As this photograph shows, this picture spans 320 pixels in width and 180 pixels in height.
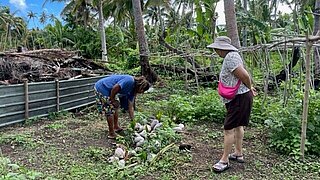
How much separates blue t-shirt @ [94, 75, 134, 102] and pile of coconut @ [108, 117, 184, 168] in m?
0.51

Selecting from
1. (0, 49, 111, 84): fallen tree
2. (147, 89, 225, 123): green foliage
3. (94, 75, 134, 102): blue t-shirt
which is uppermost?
(0, 49, 111, 84): fallen tree

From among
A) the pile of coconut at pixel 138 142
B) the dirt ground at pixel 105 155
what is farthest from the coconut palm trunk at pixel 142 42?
the pile of coconut at pixel 138 142

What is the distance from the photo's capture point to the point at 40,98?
292 inches

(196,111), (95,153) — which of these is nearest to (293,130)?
(196,111)

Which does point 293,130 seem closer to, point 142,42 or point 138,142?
point 138,142

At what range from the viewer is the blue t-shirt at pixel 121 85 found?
16.8 feet

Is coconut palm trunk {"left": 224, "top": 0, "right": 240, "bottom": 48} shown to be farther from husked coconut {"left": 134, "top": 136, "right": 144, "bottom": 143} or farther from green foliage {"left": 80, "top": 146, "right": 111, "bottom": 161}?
green foliage {"left": 80, "top": 146, "right": 111, "bottom": 161}

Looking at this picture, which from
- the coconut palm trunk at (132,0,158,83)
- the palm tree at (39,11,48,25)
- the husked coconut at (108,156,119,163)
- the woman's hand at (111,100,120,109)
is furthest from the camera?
the palm tree at (39,11,48,25)

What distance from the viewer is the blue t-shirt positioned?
16.8ft

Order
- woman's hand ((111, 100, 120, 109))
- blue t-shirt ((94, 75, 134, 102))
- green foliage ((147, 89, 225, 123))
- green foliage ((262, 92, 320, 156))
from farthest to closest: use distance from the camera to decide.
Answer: green foliage ((147, 89, 225, 123)) → woman's hand ((111, 100, 120, 109)) → blue t-shirt ((94, 75, 134, 102)) → green foliage ((262, 92, 320, 156))

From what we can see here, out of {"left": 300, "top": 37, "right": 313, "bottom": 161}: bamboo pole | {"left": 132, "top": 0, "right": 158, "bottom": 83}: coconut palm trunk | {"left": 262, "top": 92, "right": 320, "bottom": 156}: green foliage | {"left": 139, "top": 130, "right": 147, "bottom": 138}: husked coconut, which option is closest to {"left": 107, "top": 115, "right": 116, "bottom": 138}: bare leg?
{"left": 139, "top": 130, "right": 147, "bottom": 138}: husked coconut

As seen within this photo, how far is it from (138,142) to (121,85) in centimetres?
87

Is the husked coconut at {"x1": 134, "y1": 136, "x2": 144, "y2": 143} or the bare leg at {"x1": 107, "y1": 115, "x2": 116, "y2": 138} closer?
the husked coconut at {"x1": 134, "y1": 136, "x2": 144, "y2": 143}

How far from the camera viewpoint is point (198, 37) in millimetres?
14703
